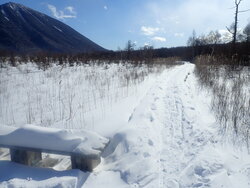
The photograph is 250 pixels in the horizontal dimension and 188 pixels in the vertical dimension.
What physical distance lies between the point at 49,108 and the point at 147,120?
7.69 feet

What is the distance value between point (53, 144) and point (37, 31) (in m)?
134

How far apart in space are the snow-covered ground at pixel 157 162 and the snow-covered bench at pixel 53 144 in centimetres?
11

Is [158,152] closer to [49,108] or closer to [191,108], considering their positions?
[191,108]

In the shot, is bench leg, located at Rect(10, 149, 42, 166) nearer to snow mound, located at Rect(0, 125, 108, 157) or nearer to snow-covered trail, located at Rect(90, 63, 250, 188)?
snow mound, located at Rect(0, 125, 108, 157)

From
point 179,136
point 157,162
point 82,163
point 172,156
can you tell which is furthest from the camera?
point 179,136

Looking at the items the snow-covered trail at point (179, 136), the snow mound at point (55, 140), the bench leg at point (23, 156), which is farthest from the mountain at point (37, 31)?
the bench leg at point (23, 156)

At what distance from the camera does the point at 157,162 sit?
7.99 feet

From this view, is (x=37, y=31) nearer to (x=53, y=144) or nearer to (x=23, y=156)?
(x=23, y=156)

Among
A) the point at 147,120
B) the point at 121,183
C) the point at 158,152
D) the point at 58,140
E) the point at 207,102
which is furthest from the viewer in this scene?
the point at 207,102

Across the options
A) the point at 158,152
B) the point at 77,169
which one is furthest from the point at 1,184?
the point at 158,152

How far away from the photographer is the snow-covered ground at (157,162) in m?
2.11

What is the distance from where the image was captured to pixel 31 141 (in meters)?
2.50

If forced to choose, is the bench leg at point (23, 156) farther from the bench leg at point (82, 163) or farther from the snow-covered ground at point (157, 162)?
the bench leg at point (82, 163)

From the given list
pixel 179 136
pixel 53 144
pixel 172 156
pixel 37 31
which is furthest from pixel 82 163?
pixel 37 31
